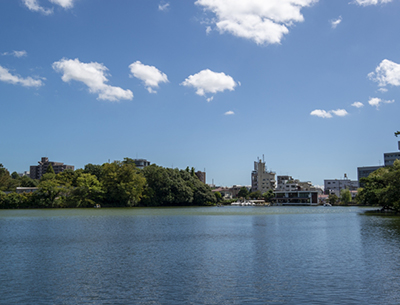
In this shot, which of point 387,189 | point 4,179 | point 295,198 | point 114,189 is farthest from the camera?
point 295,198

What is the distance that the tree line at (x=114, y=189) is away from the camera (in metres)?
85.6

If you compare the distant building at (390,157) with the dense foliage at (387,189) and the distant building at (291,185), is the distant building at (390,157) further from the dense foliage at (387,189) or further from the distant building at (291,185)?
the dense foliage at (387,189)

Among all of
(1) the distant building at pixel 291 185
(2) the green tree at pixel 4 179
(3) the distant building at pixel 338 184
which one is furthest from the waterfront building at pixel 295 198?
(2) the green tree at pixel 4 179

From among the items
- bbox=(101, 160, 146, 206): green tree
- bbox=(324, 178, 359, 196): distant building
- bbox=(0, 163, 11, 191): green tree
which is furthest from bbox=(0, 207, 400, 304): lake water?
bbox=(324, 178, 359, 196): distant building

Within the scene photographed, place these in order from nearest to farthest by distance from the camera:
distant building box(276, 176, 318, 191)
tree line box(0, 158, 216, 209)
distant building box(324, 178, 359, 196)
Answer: tree line box(0, 158, 216, 209), distant building box(276, 176, 318, 191), distant building box(324, 178, 359, 196)

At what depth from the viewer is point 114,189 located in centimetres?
9288

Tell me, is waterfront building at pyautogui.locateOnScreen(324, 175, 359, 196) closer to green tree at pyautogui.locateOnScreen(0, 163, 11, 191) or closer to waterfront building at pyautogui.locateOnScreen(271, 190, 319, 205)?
waterfront building at pyautogui.locateOnScreen(271, 190, 319, 205)

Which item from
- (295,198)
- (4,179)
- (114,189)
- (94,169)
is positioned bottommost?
(295,198)

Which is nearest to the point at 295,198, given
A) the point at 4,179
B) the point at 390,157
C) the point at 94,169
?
the point at 390,157

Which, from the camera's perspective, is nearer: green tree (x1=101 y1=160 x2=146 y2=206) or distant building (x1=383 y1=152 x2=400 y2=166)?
green tree (x1=101 y1=160 x2=146 y2=206)

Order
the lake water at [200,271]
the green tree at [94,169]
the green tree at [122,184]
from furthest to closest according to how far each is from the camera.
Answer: the green tree at [94,169] → the green tree at [122,184] → the lake water at [200,271]

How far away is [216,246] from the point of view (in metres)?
24.0

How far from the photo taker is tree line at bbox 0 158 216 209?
85.6 meters

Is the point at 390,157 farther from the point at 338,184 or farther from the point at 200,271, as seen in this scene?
the point at 200,271
